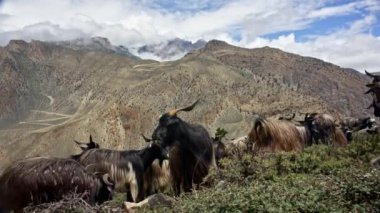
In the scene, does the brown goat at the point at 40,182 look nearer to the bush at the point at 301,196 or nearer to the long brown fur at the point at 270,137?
the bush at the point at 301,196

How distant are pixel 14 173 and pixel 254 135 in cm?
607

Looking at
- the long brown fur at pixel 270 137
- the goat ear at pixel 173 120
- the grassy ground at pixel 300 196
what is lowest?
the grassy ground at pixel 300 196

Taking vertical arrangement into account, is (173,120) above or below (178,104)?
below

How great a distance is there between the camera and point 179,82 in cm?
14312

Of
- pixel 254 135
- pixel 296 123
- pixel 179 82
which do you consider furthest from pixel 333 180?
pixel 179 82

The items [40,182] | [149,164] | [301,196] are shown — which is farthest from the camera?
[149,164]

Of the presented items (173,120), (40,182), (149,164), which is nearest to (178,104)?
(149,164)

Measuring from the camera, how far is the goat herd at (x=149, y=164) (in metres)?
7.95

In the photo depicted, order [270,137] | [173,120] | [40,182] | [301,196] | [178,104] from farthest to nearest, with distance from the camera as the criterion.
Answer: [178,104], [270,137], [173,120], [40,182], [301,196]

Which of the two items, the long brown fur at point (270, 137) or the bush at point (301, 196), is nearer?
the bush at point (301, 196)

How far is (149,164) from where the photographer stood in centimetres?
1280

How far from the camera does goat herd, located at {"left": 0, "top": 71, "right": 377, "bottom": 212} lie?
7.95m

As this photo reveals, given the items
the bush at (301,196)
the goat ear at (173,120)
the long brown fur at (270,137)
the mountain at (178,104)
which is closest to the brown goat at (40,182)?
the bush at (301,196)

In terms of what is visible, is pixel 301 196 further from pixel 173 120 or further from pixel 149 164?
pixel 149 164
